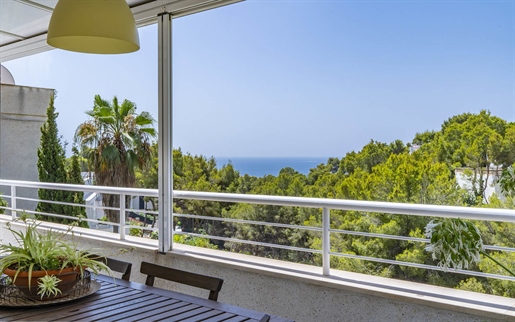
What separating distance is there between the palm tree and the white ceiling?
3105 mm

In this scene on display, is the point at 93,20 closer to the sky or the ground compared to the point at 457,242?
closer to the sky

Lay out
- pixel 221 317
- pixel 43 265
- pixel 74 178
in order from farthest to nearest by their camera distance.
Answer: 1. pixel 74 178
2. pixel 43 265
3. pixel 221 317

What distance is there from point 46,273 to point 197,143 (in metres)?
5.44

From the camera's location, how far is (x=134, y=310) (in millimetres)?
1570

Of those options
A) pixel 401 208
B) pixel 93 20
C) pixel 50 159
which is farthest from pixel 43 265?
pixel 50 159

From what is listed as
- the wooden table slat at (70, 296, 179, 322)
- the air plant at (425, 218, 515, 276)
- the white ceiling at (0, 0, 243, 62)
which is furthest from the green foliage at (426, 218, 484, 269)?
the white ceiling at (0, 0, 243, 62)

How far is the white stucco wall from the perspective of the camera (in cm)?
752

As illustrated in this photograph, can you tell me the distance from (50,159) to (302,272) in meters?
6.31

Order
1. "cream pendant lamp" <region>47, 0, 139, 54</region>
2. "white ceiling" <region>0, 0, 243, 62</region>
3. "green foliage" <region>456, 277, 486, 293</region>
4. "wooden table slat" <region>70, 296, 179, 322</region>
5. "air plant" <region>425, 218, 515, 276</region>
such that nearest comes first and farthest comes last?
"air plant" <region>425, 218, 515, 276</region>, "wooden table slat" <region>70, 296, 179, 322</region>, "cream pendant lamp" <region>47, 0, 139, 54</region>, "white ceiling" <region>0, 0, 243, 62</region>, "green foliage" <region>456, 277, 486, 293</region>

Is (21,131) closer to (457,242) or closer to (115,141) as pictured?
(115,141)

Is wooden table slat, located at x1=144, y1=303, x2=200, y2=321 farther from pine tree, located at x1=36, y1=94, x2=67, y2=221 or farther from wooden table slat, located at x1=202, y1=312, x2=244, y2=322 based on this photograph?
pine tree, located at x1=36, y1=94, x2=67, y2=221

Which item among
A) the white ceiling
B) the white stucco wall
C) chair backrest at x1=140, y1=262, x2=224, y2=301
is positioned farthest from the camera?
the white stucco wall

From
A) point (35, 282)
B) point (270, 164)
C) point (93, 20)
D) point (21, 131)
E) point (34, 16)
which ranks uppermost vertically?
point (34, 16)

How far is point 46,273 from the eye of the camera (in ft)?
5.29
